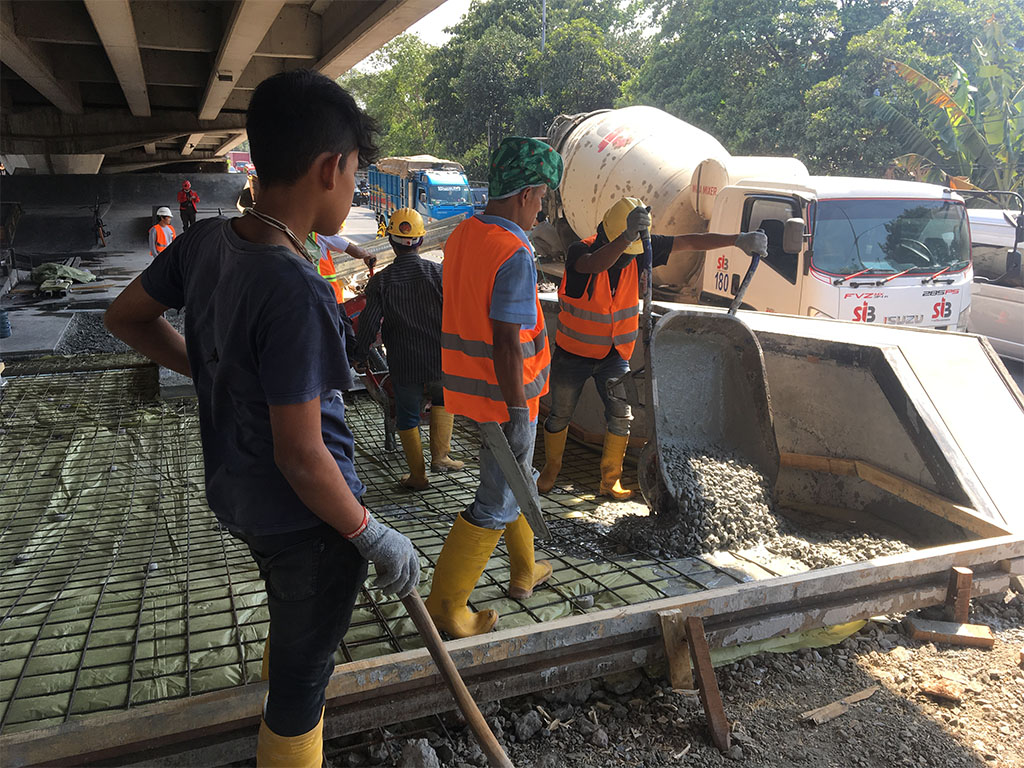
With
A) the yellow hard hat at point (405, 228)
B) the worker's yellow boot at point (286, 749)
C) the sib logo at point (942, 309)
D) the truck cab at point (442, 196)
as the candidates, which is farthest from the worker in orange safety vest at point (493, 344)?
the truck cab at point (442, 196)

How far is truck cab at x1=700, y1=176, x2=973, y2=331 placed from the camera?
6.17 meters

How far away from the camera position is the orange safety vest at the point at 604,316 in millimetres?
4086

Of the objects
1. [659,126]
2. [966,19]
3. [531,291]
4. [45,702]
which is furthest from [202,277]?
[966,19]

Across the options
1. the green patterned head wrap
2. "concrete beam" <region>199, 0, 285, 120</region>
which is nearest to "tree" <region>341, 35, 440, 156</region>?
"concrete beam" <region>199, 0, 285, 120</region>

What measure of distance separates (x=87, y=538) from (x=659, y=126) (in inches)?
290

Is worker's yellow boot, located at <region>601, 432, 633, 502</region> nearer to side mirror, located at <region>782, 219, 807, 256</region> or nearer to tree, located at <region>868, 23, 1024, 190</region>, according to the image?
side mirror, located at <region>782, 219, 807, 256</region>

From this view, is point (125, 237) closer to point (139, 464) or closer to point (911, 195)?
point (139, 464)

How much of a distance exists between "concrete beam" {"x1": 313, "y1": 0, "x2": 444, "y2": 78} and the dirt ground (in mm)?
3847

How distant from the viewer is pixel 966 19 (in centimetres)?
1856

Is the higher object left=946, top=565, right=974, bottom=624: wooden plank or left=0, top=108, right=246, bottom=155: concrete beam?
left=0, top=108, right=246, bottom=155: concrete beam

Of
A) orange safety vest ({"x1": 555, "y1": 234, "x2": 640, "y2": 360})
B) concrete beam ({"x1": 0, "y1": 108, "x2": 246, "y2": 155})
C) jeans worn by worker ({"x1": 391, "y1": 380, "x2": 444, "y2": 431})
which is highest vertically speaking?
concrete beam ({"x1": 0, "y1": 108, "x2": 246, "y2": 155})

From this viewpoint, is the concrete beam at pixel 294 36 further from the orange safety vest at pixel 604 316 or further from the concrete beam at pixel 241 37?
the orange safety vest at pixel 604 316

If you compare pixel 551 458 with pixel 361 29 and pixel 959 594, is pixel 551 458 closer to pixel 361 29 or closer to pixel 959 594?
pixel 959 594

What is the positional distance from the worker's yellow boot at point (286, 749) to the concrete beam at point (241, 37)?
439 centimetres
